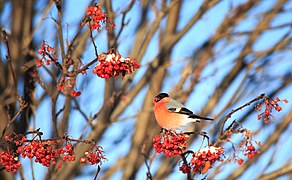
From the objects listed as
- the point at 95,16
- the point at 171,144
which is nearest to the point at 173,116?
the point at 171,144

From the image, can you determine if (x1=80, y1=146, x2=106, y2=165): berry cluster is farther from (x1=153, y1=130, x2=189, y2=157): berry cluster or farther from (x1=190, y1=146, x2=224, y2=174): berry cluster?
(x1=190, y1=146, x2=224, y2=174): berry cluster

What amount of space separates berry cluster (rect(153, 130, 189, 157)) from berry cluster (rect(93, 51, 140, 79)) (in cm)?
39

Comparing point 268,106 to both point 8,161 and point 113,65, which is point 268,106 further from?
point 8,161

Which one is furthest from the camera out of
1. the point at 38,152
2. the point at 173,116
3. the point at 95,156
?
the point at 173,116

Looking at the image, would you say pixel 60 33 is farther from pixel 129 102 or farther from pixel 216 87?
pixel 216 87

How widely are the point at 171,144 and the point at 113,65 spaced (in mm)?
485

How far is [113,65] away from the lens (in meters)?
2.08

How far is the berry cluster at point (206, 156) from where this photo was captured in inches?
82.8

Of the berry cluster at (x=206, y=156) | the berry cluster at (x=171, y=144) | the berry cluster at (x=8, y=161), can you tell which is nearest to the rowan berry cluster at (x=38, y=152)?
the berry cluster at (x=8, y=161)

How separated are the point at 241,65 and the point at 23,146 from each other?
450 cm

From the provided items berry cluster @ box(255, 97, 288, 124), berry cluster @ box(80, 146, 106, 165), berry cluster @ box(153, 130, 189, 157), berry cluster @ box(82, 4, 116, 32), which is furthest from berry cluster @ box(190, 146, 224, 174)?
berry cluster @ box(82, 4, 116, 32)

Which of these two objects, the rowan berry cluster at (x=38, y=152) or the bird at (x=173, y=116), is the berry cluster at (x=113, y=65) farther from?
the bird at (x=173, y=116)

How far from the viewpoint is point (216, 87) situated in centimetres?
598

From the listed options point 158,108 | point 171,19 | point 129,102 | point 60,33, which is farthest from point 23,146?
point 171,19
